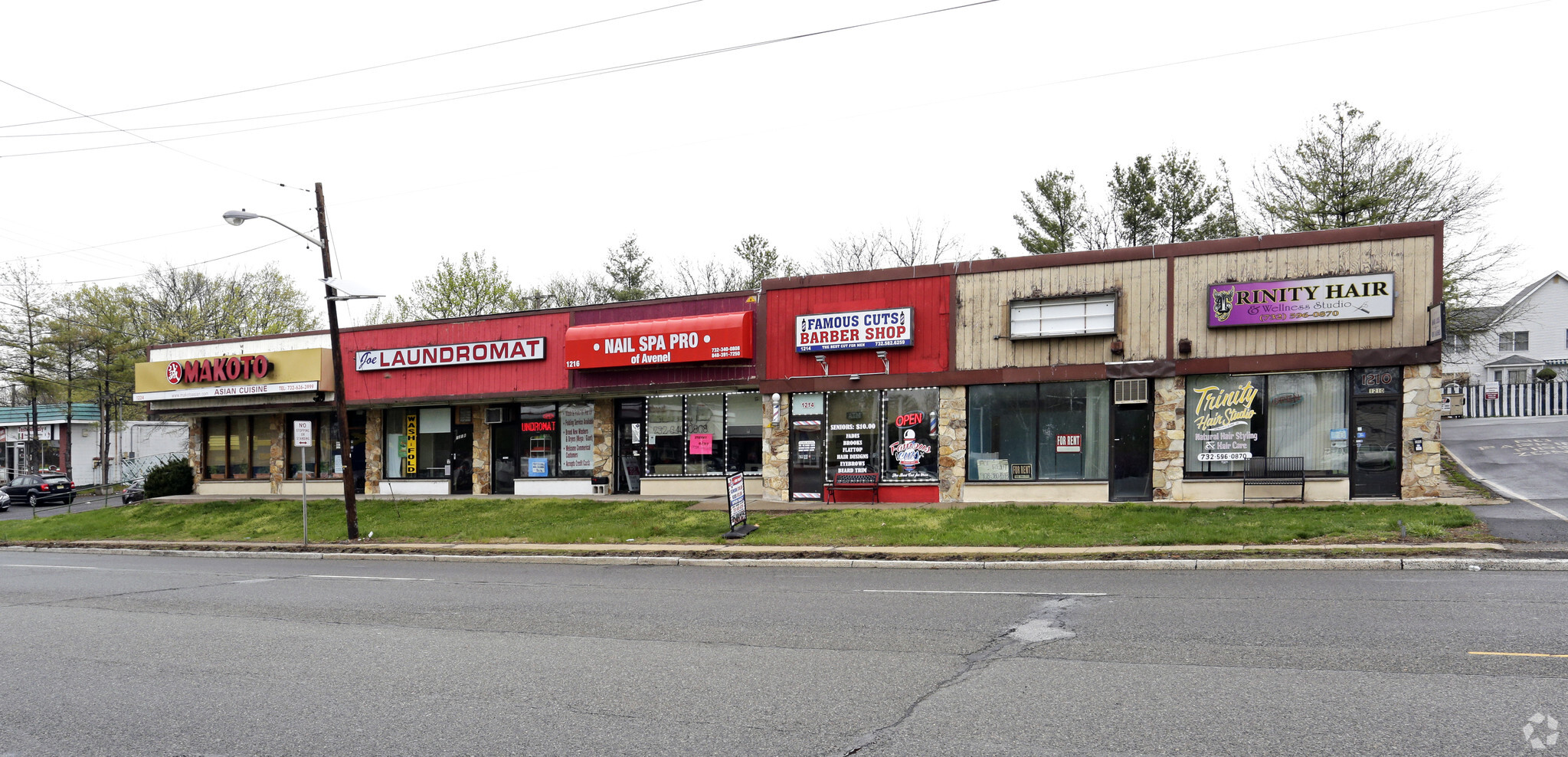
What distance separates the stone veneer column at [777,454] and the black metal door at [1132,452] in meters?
7.36

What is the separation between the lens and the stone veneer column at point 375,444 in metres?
29.5

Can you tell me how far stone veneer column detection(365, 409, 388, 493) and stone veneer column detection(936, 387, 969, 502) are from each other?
18.5 meters

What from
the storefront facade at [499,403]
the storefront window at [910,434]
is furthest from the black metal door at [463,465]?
the storefront window at [910,434]

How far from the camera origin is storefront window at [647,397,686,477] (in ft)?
81.1

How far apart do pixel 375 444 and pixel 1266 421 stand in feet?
82.8

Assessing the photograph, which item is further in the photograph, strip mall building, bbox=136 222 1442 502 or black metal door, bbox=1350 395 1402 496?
strip mall building, bbox=136 222 1442 502

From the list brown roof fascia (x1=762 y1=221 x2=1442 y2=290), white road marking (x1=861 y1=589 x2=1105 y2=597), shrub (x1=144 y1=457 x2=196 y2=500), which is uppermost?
brown roof fascia (x1=762 y1=221 x2=1442 y2=290)

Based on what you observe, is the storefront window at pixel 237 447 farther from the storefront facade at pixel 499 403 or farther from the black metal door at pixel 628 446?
the black metal door at pixel 628 446

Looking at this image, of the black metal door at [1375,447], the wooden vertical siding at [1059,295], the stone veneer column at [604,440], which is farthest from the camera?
the stone veneer column at [604,440]

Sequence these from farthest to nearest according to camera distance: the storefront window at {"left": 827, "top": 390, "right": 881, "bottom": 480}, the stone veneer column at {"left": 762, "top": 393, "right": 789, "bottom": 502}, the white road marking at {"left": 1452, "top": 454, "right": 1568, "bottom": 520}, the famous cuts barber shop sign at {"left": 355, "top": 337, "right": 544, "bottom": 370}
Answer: the famous cuts barber shop sign at {"left": 355, "top": 337, "right": 544, "bottom": 370}, the stone veneer column at {"left": 762, "top": 393, "right": 789, "bottom": 502}, the storefront window at {"left": 827, "top": 390, "right": 881, "bottom": 480}, the white road marking at {"left": 1452, "top": 454, "right": 1568, "bottom": 520}

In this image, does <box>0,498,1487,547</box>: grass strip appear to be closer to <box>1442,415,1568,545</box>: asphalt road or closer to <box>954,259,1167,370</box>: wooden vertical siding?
<box>1442,415,1568,545</box>: asphalt road

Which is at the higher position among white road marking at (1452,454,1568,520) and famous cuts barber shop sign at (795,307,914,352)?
famous cuts barber shop sign at (795,307,914,352)

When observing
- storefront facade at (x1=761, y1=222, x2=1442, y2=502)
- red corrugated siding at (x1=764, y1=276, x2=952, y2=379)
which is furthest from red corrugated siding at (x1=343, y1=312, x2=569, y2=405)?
storefront facade at (x1=761, y1=222, x2=1442, y2=502)

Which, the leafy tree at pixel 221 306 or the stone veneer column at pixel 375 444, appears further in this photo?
the leafy tree at pixel 221 306
